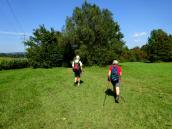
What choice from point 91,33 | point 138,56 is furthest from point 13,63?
point 138,56

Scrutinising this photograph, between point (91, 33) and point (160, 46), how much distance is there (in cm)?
4687

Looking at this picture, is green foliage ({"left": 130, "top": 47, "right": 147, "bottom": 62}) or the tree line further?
green foliage ({"left": 130, "top": 47, "right": 147, "bottom": 62})

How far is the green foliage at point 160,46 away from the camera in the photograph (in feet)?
274

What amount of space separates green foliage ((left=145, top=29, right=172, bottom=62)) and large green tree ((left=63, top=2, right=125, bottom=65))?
41306mm

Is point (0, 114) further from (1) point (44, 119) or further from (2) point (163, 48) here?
(2) point (163, 48)

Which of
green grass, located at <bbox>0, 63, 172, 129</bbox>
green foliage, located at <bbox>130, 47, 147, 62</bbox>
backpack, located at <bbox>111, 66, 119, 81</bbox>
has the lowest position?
green grass, located at <bbox>0, 63, 172, 129</bbox>

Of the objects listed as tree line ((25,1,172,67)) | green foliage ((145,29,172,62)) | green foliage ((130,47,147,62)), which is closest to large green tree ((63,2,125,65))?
tree line ((25,1,172,67))

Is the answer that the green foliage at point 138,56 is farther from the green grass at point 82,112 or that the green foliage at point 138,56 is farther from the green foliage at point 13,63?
the green grass at point 82,112

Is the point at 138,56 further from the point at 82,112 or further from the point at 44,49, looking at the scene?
the point at 82,112

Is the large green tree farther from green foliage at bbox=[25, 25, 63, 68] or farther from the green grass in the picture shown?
the green grass

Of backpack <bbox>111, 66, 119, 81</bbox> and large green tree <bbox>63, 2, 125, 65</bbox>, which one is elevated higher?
large green tree <bbox>63, 2, 125, 65</bbox>

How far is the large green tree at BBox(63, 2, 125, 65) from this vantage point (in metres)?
45.7

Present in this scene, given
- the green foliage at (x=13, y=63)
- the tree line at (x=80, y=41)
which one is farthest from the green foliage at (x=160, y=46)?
the green foliage at (x=13, y=63)

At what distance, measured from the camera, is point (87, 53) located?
4550 centimetres
